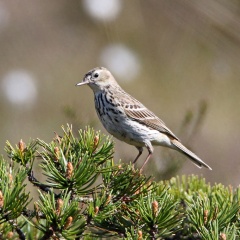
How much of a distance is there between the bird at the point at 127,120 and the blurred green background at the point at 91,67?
6.72ft

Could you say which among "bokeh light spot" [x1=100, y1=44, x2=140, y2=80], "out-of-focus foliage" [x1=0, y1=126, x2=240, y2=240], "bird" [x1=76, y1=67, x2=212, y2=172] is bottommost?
"out-of-focus foliage" [x1=0, y1=126, x2=240, y2=240]

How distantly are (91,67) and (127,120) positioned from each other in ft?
15.5

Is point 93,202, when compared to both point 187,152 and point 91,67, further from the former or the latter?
point 91,67

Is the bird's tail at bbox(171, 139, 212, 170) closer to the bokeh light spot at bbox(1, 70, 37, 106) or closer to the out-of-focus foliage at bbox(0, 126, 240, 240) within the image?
the out-of-focus foliage at bbox(0, 126, 240, 240)

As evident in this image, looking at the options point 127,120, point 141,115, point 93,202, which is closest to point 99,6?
point 141,115

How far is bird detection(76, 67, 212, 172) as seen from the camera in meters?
4.63

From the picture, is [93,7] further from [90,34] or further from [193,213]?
[193,213]

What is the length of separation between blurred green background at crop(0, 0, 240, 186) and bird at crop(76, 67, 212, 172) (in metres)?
2.05

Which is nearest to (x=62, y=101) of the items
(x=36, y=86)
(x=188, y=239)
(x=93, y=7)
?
(x=36, y=86)

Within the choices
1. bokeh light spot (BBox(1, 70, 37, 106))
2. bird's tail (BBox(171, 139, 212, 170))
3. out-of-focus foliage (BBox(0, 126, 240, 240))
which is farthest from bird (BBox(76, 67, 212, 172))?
bokeh light spot (BBox(1, 70, 37, 106))

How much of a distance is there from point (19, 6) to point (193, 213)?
7607mm

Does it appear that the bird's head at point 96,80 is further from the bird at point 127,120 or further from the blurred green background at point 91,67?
the blurred green background at point 91,67

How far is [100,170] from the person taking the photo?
8.62 ft

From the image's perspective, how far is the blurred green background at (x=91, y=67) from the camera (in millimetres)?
7770
